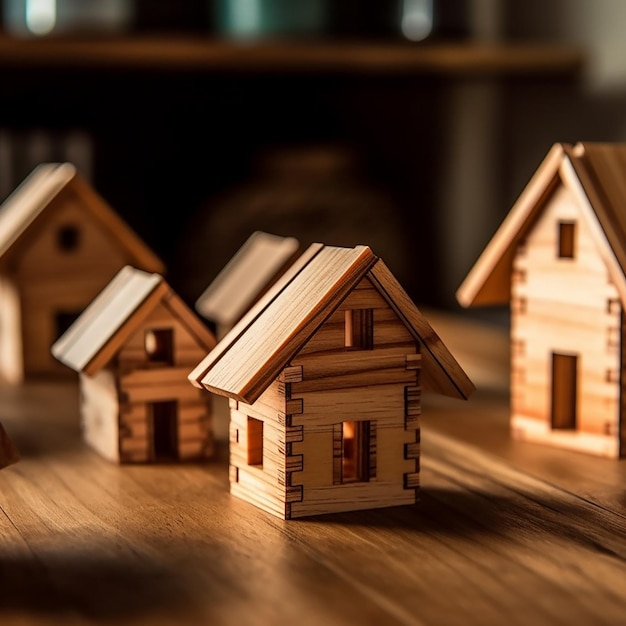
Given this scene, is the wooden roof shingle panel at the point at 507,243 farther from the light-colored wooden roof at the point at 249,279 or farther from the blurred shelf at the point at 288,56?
the blurred shelf at the point at 288,56

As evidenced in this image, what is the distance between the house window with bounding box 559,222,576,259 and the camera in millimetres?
1596

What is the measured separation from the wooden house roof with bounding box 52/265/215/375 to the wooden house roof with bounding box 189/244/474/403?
0.21 metres

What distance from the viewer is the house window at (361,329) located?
50.0 inches

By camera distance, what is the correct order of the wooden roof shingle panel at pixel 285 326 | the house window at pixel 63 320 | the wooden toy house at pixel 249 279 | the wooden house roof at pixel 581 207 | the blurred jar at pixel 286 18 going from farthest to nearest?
the blurred jar at pixel 286 18, the house window at pixel 63 320, the wooden toy house at pixel 249 279, the wooden house roof at pixel 581 207, the wooden roof shingle panel at pixel 285 326

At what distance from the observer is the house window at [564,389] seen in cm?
162

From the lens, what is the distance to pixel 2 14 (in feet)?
9.95

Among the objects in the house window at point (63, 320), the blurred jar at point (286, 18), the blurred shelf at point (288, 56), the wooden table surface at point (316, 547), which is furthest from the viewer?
the blurred jar at point (286, 18)

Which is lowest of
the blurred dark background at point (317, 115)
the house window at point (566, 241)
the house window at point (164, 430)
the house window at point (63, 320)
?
the house window at point (164, 430)

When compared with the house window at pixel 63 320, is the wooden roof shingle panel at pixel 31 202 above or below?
above

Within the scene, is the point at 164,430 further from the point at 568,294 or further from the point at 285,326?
the point at 568,294

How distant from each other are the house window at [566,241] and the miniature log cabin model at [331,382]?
1.20 ft

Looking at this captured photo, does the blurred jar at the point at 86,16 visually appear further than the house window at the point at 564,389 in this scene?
Yes

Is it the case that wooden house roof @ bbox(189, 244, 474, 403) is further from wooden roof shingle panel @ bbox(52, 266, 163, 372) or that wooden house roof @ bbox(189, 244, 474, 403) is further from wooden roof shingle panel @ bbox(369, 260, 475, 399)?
wooden roof shingle panel @ bbox(52, 266, 163, 372)

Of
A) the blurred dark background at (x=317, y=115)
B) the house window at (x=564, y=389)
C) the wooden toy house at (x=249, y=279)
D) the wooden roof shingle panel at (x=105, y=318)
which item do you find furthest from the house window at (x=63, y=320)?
the house window at (x=564, y=389)
